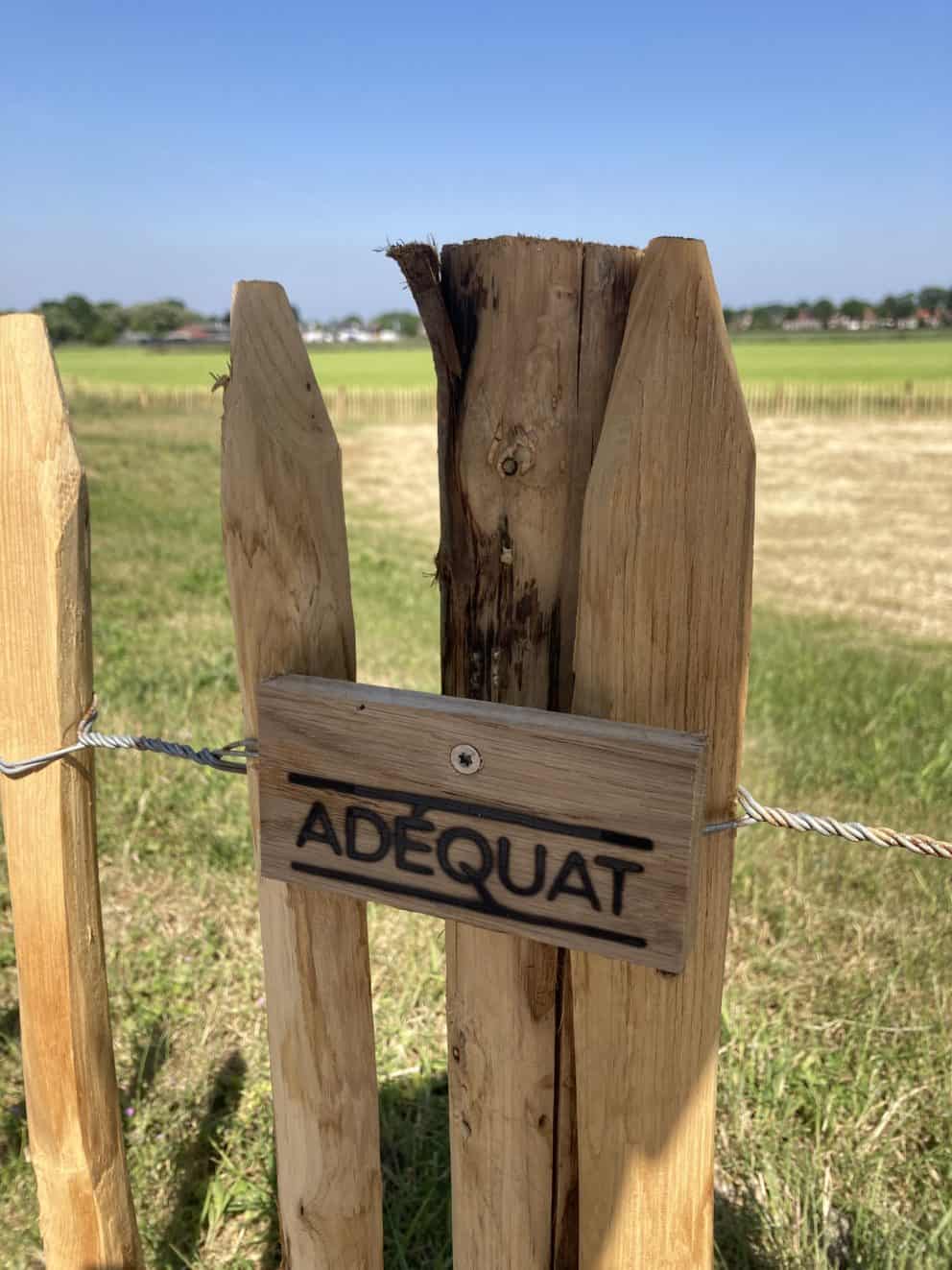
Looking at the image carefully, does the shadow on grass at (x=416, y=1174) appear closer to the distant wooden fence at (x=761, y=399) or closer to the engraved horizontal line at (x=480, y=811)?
the engraved horizontal line at (x=480, y=811)

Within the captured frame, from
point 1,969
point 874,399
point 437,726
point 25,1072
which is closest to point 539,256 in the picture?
point 437,726

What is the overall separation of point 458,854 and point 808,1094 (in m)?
1.78

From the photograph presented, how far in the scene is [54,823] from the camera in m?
1.42

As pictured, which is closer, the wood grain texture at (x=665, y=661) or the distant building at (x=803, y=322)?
the wood grain texture at (x=665, y=661)

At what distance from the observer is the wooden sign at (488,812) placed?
1020mm

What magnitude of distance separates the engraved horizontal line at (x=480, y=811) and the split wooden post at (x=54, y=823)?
0.44m

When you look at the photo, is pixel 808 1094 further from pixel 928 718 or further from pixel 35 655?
pixel 928 718

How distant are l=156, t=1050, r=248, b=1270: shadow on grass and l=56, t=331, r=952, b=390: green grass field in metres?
30.6

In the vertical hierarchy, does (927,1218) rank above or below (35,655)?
below

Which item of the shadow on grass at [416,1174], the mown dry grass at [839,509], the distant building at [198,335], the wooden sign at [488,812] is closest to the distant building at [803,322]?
the mown dry grass at [839,509]

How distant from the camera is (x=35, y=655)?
4.53 ft

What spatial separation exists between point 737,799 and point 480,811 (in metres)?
0.31

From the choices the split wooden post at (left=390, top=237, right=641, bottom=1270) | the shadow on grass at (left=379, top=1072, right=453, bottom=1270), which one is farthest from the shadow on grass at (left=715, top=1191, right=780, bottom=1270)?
the split wooden post at (left=390, top=237, right=641, bottom=1270)

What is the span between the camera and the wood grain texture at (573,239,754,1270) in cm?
104
